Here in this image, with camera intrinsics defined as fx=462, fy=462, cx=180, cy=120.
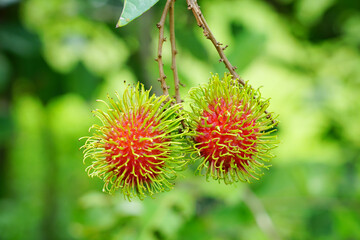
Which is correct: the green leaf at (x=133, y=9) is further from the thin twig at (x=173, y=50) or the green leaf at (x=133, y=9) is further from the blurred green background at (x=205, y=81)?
the blurred green background at (x=205, y=81)

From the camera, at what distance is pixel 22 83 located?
2.81m

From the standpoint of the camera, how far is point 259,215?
2002mm

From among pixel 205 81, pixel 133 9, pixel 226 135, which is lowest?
pixel 226 135

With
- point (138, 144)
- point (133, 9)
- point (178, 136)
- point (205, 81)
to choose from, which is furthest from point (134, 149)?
point (205, 81)

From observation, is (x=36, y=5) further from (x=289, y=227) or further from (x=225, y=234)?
(x=289, y=227)

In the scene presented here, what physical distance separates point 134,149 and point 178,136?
12cm

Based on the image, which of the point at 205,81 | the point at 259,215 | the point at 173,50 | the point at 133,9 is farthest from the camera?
the point at 205,81

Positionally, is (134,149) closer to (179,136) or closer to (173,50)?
(179,136)

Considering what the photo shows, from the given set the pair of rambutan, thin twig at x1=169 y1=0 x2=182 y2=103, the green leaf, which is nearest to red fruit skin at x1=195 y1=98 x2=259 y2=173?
the pair of rambutan

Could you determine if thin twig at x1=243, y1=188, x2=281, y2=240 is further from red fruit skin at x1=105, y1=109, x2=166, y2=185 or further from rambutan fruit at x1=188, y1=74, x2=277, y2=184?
red fruit skin at x1=105, y1=109, x2=166, y2=185

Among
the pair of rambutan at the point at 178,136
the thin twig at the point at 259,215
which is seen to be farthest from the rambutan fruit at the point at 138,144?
the thin twig at the point at 259,215

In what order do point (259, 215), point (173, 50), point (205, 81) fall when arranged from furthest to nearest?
point (205, 81)
point (259, 215)
point (173, 50)

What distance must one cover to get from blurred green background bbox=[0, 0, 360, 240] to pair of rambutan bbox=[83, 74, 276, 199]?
64 centimetres

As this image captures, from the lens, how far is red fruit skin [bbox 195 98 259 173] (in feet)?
3.97
